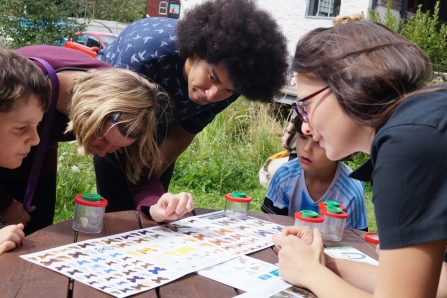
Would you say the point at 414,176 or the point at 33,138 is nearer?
the point at 414,176

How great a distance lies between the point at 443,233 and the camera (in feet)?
3.86

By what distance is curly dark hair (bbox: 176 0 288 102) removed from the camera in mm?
2650

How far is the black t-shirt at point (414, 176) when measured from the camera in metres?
1.17

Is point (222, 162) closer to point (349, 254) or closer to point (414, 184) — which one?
point (349, 254)

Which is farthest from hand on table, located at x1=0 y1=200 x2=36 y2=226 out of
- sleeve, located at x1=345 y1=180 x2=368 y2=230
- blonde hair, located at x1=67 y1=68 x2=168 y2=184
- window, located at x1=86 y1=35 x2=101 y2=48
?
window, located at x1=86 y1=35 x2=101 y2=48

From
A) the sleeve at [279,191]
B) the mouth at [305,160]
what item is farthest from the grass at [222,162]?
the mouth at [305,160]

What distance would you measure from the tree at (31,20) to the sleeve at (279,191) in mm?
7243

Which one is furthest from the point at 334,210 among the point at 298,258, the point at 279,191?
the point at 279,191

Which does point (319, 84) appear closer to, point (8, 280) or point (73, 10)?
point (8, 280)

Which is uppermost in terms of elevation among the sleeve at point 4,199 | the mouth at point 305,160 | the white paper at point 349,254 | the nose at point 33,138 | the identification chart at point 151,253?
the nose at point 33,138

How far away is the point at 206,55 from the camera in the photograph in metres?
2.65

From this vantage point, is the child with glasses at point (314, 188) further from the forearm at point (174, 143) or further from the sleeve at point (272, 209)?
the forearm at point (174, 143)

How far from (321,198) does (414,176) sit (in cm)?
186

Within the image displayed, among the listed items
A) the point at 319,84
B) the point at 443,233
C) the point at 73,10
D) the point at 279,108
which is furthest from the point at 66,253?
the point at 73,10
